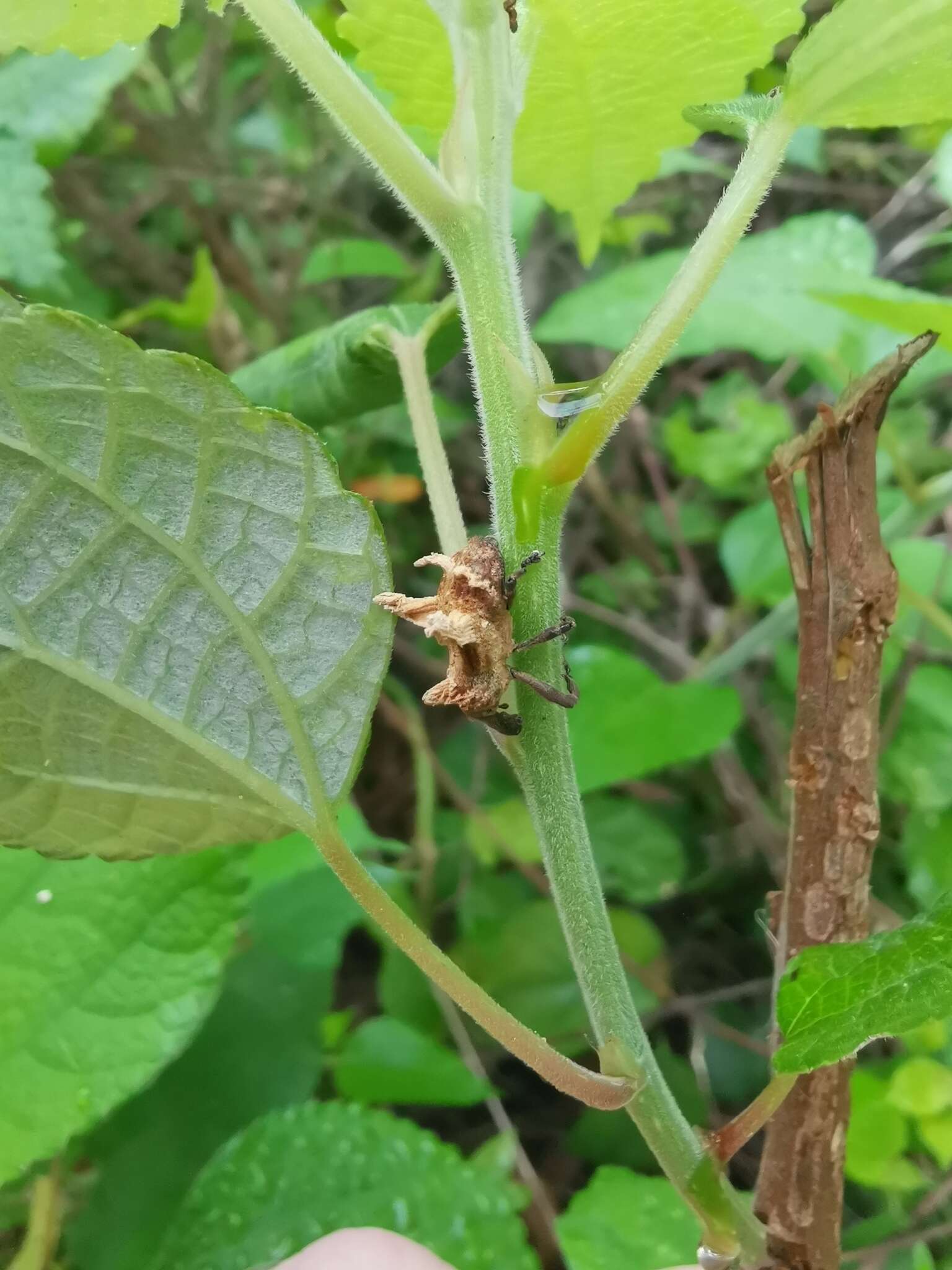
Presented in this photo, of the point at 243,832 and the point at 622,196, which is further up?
the point at 622,196

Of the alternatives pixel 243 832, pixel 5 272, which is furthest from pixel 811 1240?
pixel 5 272

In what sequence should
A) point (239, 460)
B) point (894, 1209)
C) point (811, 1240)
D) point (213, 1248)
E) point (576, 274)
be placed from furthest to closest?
point (576, 274), point (894, 1209), point (213, 1248), point (811, 1240), point (239, 460)

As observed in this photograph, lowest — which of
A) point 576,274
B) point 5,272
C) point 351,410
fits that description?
point 351,410

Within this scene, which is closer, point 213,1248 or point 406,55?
point 406,55

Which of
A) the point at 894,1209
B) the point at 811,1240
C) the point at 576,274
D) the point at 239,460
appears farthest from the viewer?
the point at 576,274

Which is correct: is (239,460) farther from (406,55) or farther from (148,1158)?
(148,1158)

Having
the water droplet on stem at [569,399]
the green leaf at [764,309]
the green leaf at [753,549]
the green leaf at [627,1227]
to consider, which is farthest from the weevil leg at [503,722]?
the green leaf at [753,549]

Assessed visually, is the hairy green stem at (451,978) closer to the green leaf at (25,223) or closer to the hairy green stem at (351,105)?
the hairy green stem at (351,105)
